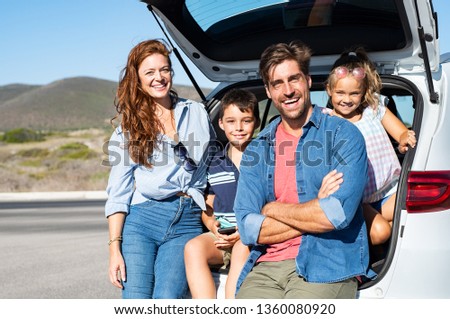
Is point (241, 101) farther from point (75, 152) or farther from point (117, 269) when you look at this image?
point (75, 152)

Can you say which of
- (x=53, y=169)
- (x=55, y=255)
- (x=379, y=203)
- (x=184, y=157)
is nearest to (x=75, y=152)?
(x=53, y=169)

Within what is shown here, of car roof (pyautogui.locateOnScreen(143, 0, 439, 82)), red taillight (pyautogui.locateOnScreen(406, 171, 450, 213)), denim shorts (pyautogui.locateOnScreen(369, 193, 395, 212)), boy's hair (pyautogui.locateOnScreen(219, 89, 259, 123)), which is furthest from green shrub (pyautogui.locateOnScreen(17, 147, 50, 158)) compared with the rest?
red taillight (pyautogui.locateOnScreen(406, 171, 450, 213))

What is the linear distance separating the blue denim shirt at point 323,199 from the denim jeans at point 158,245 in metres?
0.40

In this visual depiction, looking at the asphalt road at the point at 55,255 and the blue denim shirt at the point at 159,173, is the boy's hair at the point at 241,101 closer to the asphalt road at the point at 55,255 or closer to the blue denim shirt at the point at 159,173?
the blue denim shirt at the point at 159,173

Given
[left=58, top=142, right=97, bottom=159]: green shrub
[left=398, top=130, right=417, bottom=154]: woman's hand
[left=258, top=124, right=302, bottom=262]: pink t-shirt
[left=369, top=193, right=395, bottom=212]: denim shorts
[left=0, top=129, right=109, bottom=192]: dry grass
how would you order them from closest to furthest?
[left=258, top=124, right=302, bottom=262]: pink t-shirt < [left=398, top=130, right=417, bottom=154]: woman's hand < [left=369, top=193, right=395, bottom=212]: denim shorts < [left=0, top=129, right=109, bottom=192]: dry grass < [left=58, top=142, right=97, bottom=159]: green shrub

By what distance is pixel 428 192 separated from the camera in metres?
3.40

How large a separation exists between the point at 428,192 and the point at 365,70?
1044mm

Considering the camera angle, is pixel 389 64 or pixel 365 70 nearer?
pixel 365 70

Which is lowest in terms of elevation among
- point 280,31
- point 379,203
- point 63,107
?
point 379,203

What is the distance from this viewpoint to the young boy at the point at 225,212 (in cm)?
372

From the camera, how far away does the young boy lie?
3.72m

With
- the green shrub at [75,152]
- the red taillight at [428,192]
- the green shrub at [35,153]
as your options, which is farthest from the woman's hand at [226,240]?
the green shrub at [35,153]

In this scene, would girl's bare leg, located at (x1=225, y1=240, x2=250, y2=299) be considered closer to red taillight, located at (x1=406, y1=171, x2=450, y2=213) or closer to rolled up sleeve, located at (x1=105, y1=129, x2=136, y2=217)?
rolled up sleeve, located at (x1=105, y1=129, x2=136, y2=217)

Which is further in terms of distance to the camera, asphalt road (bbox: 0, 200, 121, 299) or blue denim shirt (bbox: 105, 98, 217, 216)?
asphalt road (bbox: 0, 200, 121, 299)
